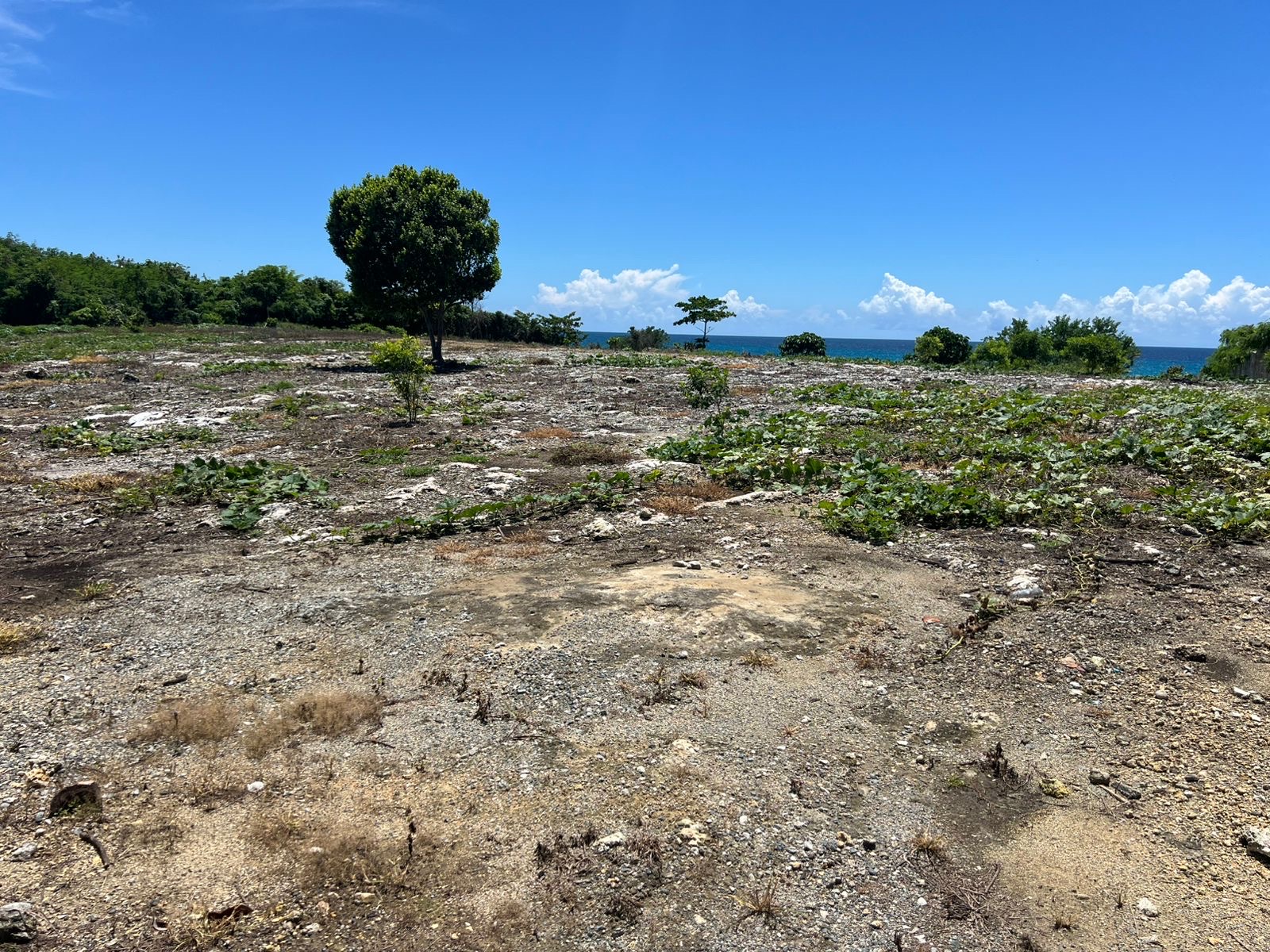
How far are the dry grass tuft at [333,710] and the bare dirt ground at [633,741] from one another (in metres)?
0.02

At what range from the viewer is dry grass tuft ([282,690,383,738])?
14.6ft

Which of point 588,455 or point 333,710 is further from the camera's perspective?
point 588,455

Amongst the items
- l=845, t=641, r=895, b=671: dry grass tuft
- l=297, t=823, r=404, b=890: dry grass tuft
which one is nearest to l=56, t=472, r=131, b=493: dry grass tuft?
l=297, t=823, r=404, b=890: dry grass tuft

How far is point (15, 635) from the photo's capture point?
545 cm

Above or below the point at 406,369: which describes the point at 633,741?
below

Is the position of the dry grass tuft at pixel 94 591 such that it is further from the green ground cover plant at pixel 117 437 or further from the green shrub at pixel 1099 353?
the green shrub at pixel 1099 353

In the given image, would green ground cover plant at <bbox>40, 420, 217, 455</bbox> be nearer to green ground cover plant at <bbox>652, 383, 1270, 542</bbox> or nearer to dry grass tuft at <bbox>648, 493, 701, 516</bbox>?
green ground cover plant at <bbox>652, 383, 1270, 542</bbox>

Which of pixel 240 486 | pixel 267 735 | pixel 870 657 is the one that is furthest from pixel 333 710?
pixel 240 486

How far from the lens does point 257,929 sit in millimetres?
3080

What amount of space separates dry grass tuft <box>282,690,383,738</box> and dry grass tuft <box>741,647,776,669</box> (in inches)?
96.3

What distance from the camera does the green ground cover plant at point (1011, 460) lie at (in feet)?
25.9

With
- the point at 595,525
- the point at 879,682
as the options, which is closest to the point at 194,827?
the point at 879,682

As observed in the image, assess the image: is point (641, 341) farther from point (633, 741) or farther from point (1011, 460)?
point (633, 741)

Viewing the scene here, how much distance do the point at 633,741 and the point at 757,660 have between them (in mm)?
1216
